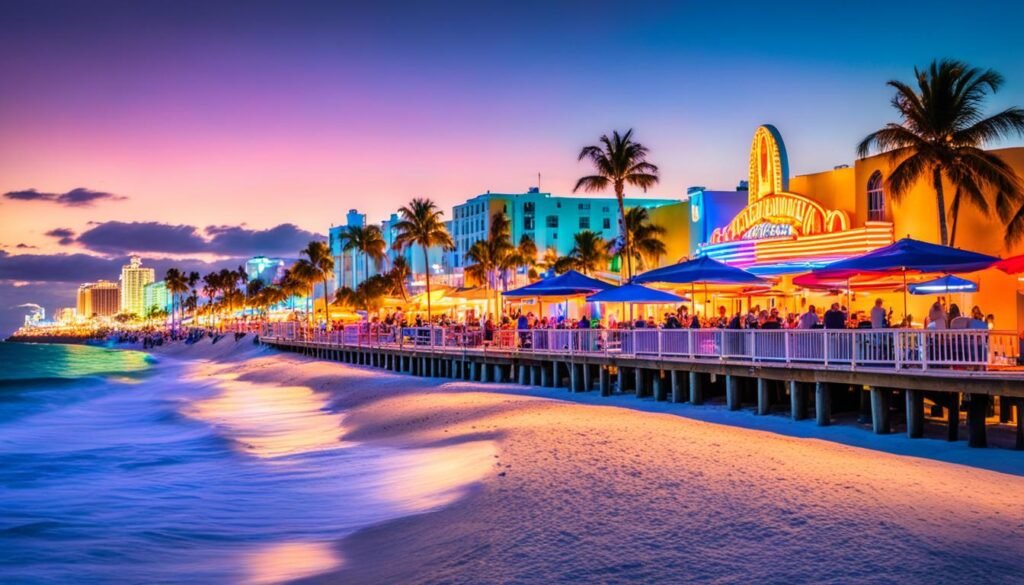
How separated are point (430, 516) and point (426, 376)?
84.5 feet

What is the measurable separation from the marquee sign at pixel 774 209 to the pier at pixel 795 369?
29.1ft

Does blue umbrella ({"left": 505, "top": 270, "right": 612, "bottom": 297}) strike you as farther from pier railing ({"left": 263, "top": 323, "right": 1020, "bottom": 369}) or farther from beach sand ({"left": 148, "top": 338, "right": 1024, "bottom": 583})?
beach sand ({"left": 148, "top": 338, "right": 1024, "bottom": 583})

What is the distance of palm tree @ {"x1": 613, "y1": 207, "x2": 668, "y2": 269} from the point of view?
45.3 meters

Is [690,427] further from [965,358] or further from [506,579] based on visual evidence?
[506,579]

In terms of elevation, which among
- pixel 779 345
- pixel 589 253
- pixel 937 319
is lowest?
pixel 779 345

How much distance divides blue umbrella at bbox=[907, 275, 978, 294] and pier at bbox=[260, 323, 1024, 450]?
406 cm

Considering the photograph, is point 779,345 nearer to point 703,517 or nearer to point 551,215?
point 703,517

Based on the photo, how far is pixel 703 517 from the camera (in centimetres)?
1038

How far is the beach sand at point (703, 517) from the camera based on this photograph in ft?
28.1

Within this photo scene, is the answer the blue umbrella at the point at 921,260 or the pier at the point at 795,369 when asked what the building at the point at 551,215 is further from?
the blue umbrella at the point at 921,260

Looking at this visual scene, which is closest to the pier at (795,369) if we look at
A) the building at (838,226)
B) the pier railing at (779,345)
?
the pier railing at (779,345)

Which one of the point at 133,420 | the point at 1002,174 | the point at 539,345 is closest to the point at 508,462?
the point at 539,345

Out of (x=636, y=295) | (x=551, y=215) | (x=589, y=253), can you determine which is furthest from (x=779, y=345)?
(x=551, y=215)

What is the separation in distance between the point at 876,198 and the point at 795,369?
46.1ft
